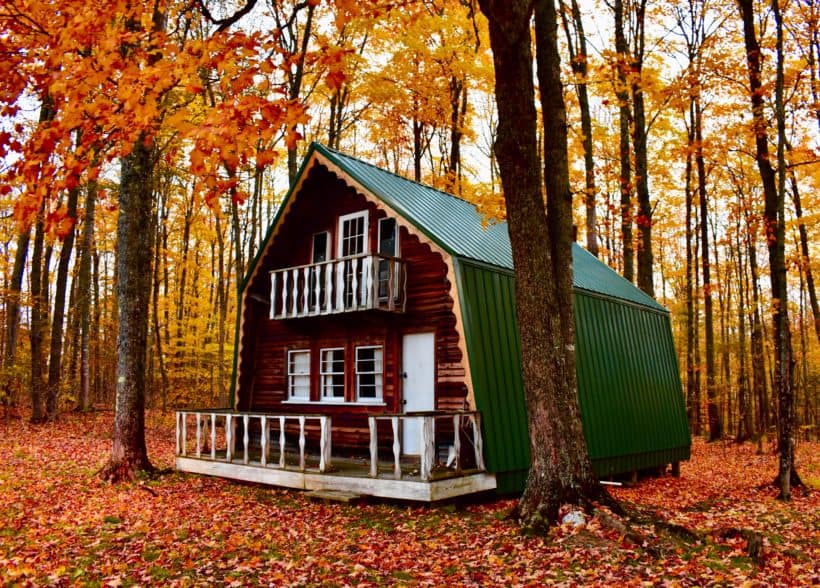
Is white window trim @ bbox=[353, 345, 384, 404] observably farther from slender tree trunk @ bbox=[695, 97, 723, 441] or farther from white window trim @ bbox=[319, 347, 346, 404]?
slender tree trunk @ bbox=[695, 97, 723, 441]

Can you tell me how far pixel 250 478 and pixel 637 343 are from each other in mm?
10325

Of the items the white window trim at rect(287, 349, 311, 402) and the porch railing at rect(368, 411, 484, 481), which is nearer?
the porch railing at rect(368, 411, 484, 481)

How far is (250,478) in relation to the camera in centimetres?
1200

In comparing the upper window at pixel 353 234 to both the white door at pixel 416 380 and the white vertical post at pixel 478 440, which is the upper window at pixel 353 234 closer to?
the white door at pixel 416 380

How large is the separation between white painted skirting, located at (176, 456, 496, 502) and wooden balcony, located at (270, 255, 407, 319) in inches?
130

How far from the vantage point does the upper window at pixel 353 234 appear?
13.9 metres

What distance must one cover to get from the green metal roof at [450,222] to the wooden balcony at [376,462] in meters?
3.15

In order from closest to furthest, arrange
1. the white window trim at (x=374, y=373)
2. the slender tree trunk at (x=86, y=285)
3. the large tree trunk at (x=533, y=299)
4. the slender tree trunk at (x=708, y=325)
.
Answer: the large tree trunk at (x=533, y=299) → the white window trim at (x=374, y=373) → the slender tree trunk at (x=86, y=285) → the slender tree trunk at (x=708, y=325)

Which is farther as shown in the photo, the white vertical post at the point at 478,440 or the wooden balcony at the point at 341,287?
the wooden balcony at the point at 341,287

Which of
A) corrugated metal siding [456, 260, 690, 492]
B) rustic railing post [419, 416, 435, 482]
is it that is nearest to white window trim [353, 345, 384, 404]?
corrugated metal siding [456, 260, 690, 492]

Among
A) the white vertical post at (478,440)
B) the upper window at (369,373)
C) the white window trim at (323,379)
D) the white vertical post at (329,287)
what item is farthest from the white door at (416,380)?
the white window trim at (323,379)

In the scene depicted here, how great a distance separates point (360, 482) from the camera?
32.9 ft

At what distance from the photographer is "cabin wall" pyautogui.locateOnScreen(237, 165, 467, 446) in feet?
39.1

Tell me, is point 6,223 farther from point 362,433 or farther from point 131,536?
point 131,536
